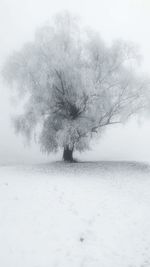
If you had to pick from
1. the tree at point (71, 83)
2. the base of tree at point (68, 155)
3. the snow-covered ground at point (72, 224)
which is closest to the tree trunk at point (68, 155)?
the base of tree at point (68, 155)

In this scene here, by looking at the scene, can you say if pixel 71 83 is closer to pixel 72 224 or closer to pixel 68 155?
pixel 68 155

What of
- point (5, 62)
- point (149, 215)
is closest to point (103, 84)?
point (5, 62)

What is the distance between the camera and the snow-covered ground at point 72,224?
8.72 meters

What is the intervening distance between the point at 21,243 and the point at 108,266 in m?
2.88

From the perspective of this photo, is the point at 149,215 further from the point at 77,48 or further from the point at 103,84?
the point at 77,48

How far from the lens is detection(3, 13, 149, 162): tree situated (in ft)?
70.2

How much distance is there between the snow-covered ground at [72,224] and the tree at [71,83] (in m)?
7.78

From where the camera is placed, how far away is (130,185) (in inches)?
642

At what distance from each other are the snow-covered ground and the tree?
7.78m

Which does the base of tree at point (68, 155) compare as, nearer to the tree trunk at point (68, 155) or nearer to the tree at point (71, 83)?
the tree trunk at point (68, 155)

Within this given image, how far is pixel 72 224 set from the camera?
410 inches

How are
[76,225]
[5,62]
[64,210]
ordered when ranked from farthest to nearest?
[5,62] < [64,210] < [76,225]

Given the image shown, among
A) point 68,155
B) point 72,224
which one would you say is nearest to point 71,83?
point 68,155

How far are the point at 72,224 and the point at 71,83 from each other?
13.7 m
